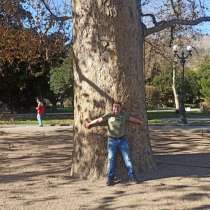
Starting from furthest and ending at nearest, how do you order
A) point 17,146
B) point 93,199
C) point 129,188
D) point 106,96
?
point 17,146
point 106,96
point 129,188
point 93,199

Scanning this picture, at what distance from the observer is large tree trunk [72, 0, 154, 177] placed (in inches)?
480

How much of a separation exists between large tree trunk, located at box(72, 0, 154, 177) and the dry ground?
56 cm

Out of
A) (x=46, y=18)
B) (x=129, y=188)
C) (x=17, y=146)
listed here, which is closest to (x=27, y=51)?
(x=46, y=18)

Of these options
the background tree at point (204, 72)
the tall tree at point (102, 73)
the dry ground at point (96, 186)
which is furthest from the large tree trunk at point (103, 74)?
the background tree at point (204, 72)

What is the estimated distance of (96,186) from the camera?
36.8ft

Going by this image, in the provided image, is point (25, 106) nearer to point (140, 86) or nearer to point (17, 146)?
point (17, 146)

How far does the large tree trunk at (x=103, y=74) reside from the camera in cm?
1219

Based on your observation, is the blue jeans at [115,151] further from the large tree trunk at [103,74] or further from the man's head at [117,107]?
the large tree trunk at [103,74]

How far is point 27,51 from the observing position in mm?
22375

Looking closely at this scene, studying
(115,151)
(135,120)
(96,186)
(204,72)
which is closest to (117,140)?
(115,151)

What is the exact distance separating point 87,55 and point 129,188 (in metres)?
3.11

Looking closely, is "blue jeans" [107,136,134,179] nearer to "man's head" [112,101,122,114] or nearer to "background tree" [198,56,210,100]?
"man's head" [112,101,122,114]

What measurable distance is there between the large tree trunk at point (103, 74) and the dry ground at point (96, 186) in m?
0.56

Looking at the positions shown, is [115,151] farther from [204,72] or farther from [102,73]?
[204,72]
